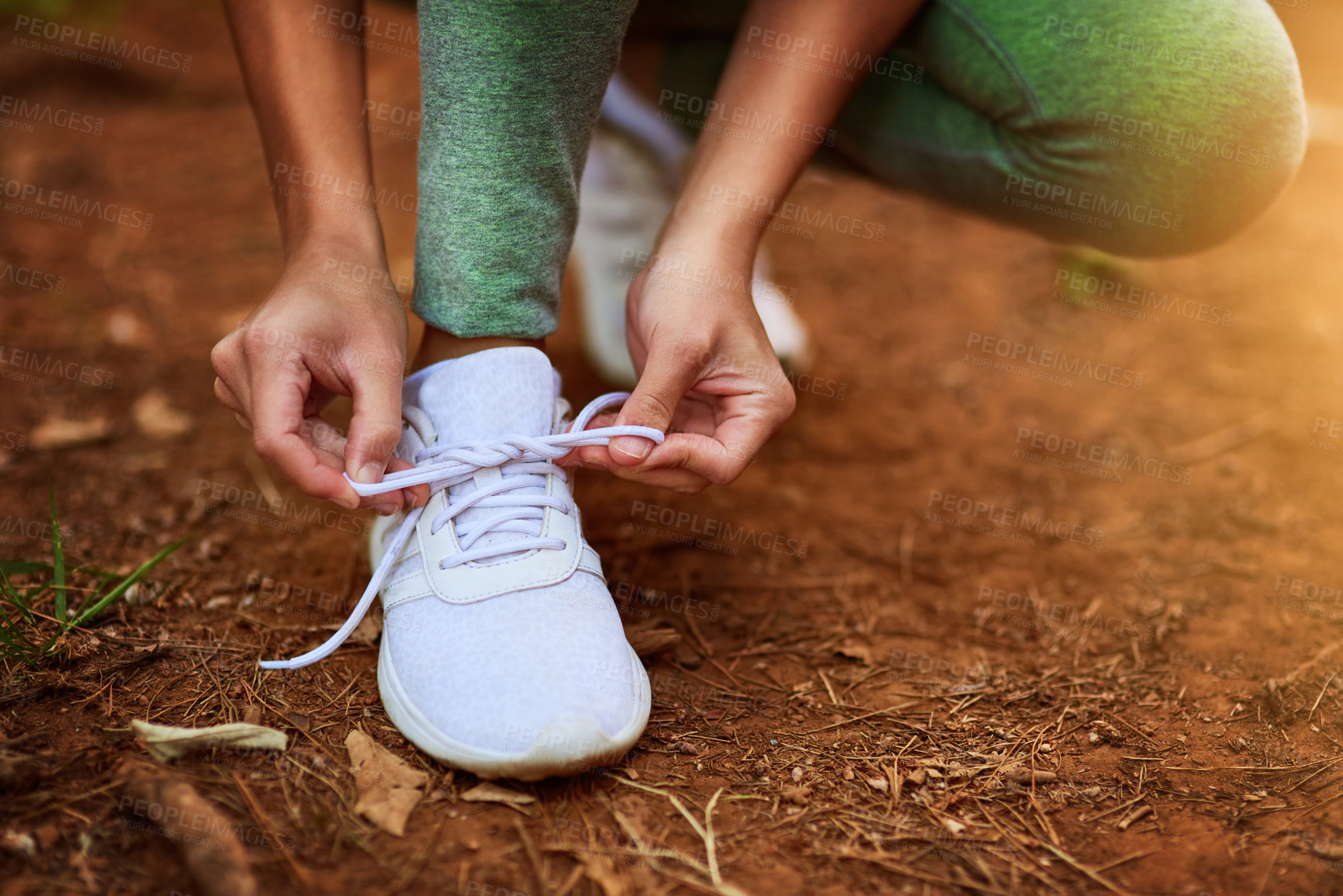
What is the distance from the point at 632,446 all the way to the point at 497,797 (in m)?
0.46

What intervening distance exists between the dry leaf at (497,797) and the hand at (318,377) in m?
0.38

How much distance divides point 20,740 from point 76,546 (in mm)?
592

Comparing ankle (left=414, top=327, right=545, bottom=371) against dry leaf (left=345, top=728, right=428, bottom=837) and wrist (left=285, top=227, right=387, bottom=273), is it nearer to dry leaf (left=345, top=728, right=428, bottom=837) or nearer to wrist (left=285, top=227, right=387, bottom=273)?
wrist (left=285, top=227, right=387, bottom=273)

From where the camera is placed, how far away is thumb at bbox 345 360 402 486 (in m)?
1.10

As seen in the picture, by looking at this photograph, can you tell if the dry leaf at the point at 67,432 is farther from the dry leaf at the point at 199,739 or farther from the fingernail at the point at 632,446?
the fingernail at the point at 632,446

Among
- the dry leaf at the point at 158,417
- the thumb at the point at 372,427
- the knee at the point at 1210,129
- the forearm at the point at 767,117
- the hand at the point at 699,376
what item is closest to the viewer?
the thumb at the point at 372,427

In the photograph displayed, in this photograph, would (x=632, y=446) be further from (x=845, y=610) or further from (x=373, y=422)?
(x=845, y=610)

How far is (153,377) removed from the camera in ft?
6.86

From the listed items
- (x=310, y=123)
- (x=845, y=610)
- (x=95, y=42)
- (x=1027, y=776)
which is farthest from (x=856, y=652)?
(x=95, y=42)

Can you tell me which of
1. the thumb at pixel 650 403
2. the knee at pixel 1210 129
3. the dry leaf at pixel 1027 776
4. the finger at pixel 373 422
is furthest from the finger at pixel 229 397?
the knee at pixel 1210 129

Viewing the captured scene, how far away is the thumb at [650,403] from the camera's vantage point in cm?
119

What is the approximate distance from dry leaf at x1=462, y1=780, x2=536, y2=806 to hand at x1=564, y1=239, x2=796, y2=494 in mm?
433

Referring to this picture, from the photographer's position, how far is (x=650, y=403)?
1.19m

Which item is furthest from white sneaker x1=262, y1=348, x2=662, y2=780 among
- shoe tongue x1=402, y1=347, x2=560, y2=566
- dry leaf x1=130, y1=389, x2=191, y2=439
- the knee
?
the knee
